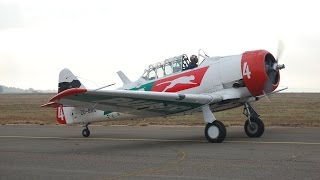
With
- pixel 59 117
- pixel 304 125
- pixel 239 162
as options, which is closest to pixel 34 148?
pixel 59 117

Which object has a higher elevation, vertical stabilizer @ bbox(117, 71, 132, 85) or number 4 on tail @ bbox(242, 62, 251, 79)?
vertical stabilizer @ bbox(117, 71, 132, 85)

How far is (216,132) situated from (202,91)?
1513mm

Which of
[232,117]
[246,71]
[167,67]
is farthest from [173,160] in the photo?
[232,117]

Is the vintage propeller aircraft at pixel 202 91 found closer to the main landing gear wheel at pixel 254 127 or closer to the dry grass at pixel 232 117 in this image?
the main landing gear wheel at pixel 254 127

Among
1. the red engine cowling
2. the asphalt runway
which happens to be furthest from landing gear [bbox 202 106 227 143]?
the red engine cowling

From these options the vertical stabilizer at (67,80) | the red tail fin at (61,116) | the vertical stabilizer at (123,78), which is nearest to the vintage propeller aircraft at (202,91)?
the vertical stabilizer at (123,78)

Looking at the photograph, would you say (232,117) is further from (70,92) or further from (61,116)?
(70,92)

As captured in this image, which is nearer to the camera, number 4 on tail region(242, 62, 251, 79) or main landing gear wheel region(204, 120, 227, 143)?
main landing gear wheel region(204, 120, 227, 143)

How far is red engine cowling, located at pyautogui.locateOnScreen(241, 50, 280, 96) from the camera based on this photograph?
43.3 ft

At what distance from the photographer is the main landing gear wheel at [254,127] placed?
14.7m

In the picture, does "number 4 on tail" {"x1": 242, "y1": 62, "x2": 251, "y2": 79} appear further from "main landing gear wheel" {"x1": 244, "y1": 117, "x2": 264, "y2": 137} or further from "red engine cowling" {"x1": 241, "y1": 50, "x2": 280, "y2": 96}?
"main landing gear wheel" {"x1": 244, "y1": 117, "x2": 264, "y2": 137}

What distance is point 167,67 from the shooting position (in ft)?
49.1

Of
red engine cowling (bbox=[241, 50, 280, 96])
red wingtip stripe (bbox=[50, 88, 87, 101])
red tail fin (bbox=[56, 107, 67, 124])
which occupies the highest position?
Result: red engine cowling (bbox=[241, 50, 280, 96])

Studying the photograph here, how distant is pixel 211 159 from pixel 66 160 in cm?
337
